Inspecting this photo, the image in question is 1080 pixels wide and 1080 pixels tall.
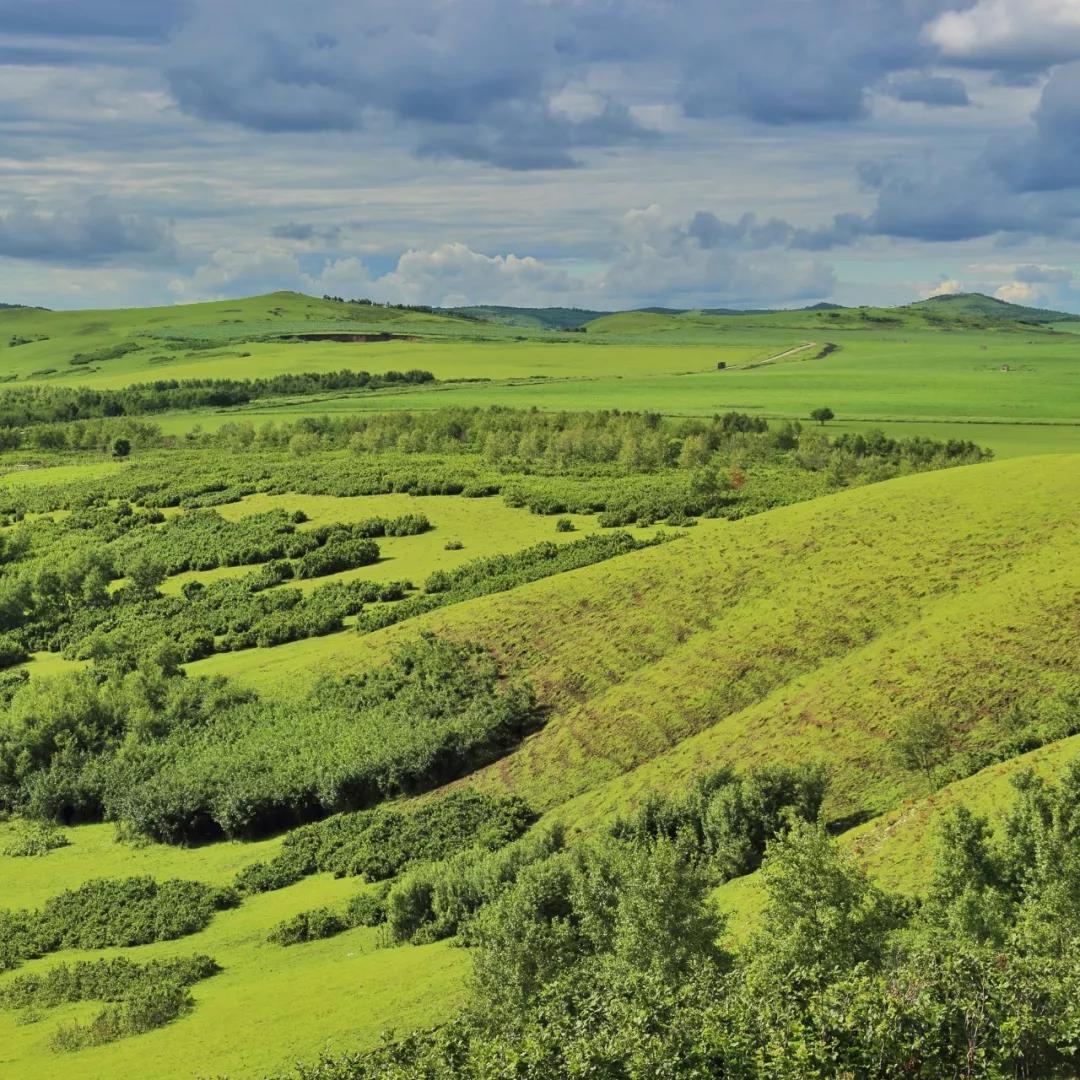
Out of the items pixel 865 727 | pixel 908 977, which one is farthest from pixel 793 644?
pixel 908 977

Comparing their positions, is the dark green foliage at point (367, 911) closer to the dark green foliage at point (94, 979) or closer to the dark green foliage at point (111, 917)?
the dark green foliage at point (94, 979)

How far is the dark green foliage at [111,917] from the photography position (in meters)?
59.3

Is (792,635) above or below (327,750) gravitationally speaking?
above

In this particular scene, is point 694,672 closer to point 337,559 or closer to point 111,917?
point 111,917

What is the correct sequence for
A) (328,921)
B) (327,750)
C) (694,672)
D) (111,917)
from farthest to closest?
(327,750) < (694,672) < (111,917) < (328,921)

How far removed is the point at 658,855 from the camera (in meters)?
38.3

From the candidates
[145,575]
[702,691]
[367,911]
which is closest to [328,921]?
[367,911]

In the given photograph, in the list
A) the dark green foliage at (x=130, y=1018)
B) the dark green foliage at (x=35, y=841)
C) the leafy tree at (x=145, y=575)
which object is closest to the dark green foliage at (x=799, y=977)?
the dark green foliage at (x=130, y=1018)

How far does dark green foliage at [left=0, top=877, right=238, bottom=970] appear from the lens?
5934cm

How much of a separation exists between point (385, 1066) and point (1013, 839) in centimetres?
2021

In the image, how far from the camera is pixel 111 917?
6200 cm

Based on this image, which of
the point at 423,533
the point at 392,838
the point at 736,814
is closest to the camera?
the point at 736,814

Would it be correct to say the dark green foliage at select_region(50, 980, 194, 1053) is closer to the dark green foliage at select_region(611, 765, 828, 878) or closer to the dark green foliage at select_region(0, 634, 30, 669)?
the dark green foliage at select_region(611, 765, 828, 878)

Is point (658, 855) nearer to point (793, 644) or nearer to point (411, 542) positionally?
point (793, 644)
